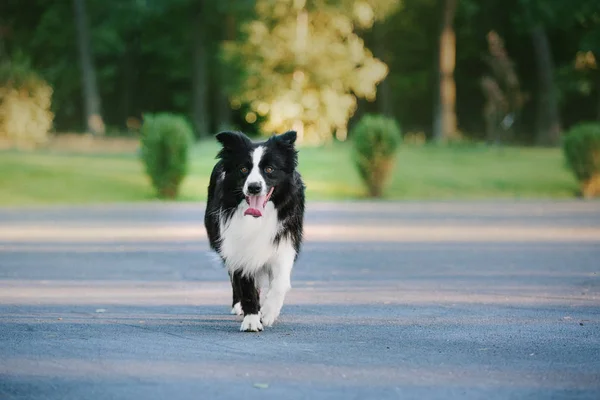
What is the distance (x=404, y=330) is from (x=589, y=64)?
53.3 meters

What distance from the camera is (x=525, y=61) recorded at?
63875 mm

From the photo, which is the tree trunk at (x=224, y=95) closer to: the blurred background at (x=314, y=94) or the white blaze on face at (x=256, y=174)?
the blurred background at (x=314, y=94)

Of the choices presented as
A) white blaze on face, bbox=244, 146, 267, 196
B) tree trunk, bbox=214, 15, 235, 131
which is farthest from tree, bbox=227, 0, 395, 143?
white blaze on face, bbox=244, 146, 267, 196

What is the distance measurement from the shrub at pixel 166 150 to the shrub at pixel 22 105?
1078 centimetres

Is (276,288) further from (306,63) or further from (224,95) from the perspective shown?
(224,95)

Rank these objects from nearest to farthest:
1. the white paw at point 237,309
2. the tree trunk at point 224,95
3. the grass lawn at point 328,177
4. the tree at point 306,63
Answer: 1. the white paw at point 237,309
2. the grass lawn at point 328,177
3. the tree at point 306,63
4. the tree trunk at point 224,95

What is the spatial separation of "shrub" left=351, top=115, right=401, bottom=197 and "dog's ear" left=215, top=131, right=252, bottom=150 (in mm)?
23382

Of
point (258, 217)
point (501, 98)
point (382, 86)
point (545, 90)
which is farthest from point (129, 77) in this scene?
point (258, 217)

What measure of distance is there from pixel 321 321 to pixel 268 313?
0.69 m

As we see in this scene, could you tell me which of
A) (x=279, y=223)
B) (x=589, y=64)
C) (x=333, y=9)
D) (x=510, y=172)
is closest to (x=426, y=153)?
(x=510, y=172)

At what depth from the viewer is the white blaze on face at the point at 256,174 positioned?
8883 millimetres

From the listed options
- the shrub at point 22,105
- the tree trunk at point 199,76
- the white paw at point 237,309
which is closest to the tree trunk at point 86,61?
the tree trunk at point 199,76

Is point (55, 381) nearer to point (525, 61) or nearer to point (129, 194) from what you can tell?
point (129, 194)

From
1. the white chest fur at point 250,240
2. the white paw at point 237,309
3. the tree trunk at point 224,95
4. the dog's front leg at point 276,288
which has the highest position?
the tree trunk at point 224,95
